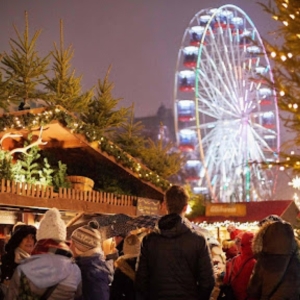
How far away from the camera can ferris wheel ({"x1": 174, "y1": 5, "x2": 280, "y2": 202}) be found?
26.6m

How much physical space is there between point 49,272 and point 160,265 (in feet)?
3.09

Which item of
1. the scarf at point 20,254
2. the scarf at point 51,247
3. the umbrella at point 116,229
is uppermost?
the scarf at point 51,247

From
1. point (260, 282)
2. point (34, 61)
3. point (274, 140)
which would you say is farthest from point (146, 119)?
point (260, 282)

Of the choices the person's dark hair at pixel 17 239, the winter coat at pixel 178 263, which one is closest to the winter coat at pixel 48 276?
the winter coat at pixel 178 263

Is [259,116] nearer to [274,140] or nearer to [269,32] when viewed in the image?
[274,140]

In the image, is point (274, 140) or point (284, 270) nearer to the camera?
point (284, 270)

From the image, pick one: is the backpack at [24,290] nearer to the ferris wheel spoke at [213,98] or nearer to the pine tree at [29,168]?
the pine tree at [29,168]

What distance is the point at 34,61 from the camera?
1131 centimetres

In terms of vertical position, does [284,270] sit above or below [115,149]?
below

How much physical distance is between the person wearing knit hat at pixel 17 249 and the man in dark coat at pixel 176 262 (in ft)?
3.35

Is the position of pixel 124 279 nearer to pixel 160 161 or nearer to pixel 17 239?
pixel 17 239

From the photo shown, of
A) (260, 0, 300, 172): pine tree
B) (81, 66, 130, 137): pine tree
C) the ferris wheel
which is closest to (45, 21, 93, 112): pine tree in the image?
(81, 66, 130, 137): pine tree

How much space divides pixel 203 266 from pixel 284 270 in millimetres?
567

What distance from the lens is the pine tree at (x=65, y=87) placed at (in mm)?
11570
